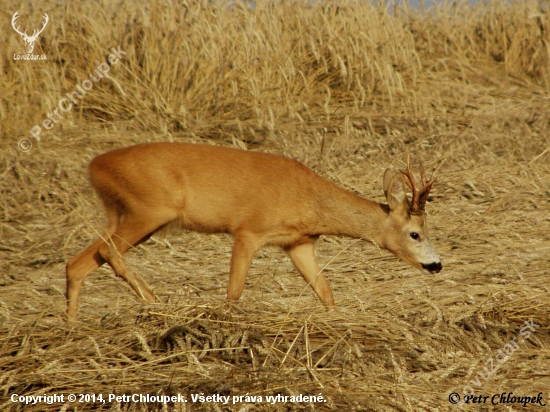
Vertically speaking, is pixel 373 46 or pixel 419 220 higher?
pixel 373 46

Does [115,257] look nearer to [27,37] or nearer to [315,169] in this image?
[315,169]

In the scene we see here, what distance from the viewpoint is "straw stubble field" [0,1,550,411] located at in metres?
3.98

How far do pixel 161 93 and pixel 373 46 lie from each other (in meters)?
2.95

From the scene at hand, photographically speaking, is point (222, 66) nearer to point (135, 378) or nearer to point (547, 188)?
point (547, 188)

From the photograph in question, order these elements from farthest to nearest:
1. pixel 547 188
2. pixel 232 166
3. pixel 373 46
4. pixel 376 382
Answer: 1. pixel 373 46
2. pixel 547 188
3. pixel 232 166
4. pixel 376 382

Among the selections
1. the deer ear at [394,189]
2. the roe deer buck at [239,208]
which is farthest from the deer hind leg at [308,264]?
the deer ear at [394,189]

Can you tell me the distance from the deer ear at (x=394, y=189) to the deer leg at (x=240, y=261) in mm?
1025

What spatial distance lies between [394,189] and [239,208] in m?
1.15

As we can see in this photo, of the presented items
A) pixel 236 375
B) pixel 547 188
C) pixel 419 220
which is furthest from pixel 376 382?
pixel 547 188

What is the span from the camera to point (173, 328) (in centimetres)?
407

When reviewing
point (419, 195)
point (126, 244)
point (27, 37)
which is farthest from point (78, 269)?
point (27, 37)

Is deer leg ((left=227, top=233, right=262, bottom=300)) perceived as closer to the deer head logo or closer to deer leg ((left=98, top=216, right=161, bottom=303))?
deer leg ((left=98, top=216, right=161, bottom=303))

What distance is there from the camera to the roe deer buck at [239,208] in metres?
5.81

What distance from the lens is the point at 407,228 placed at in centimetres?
610
